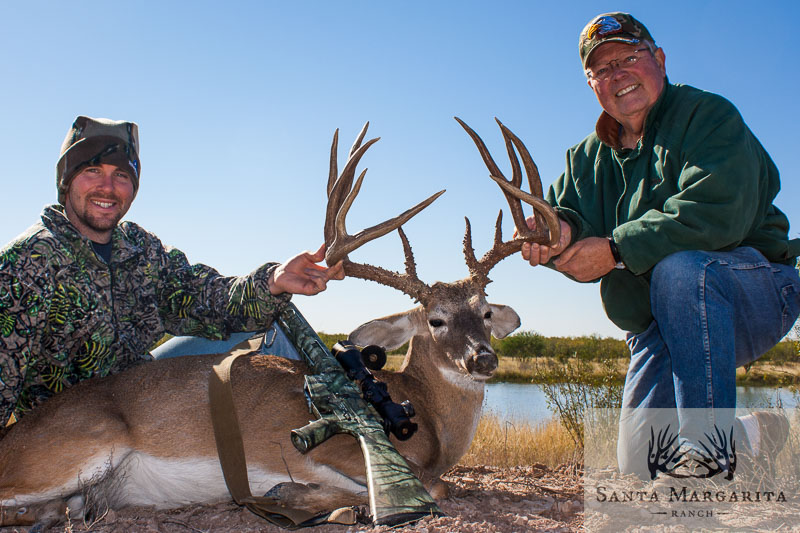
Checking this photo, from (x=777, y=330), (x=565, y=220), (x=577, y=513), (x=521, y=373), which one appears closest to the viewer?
(x=577, y=513)

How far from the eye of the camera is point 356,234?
4.96m

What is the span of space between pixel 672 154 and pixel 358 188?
2.34m

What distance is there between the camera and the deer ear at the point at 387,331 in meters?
5.43

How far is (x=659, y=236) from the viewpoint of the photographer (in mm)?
4070

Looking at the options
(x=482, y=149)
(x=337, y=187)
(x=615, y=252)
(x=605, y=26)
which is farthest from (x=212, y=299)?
(x=605, y=26)

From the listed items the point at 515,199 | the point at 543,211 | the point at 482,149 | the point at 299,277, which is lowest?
the point at 299,277

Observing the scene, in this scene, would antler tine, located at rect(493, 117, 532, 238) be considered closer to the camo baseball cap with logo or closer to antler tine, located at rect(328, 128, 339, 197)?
the camo baseball cap with logo

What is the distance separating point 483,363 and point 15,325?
311 cm

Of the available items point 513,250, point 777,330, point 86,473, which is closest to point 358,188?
point 513,250

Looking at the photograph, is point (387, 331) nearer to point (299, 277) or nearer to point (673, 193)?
point (299, 277)

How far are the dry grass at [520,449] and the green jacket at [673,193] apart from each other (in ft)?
4.77

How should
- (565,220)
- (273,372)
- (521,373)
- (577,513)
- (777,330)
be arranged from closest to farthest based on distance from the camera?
(577,513) → (777,330) → (273,372) → (565,220) → (521,373)

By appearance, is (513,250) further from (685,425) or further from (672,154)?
(685,425)

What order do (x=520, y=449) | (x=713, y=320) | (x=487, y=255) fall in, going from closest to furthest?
(x=713, y=320) → (x=487, y=255) → (x=520, y=449)
